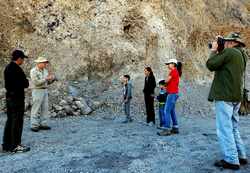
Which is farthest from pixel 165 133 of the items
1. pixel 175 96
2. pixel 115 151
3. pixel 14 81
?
pixel 14 81

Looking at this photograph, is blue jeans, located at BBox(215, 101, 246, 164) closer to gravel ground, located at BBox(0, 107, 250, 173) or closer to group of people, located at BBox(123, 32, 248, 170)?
group of people, located at BBox(123, 32, 248, 170)

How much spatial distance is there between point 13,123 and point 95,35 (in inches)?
394

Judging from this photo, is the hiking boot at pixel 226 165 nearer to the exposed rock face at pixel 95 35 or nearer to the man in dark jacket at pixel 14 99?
the man in dark jacket at pixel 14 99

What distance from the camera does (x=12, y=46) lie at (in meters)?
17.0

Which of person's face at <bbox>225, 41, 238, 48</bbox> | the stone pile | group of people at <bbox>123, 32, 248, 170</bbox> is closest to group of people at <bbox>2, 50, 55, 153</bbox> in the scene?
group of people at <bbox>123, 32, 248, 170</bbox>

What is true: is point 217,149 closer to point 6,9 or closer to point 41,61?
point 41,61

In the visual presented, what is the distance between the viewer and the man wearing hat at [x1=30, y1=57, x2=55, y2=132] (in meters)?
10.3

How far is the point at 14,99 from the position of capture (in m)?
7.86

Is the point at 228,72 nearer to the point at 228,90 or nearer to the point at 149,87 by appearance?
the point at 228,90

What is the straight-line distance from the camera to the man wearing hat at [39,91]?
33.7ft

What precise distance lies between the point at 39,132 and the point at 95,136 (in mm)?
1762

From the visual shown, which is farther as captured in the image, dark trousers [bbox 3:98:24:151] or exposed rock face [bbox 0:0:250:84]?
exposed rock face [bbox 0:0:250:84]

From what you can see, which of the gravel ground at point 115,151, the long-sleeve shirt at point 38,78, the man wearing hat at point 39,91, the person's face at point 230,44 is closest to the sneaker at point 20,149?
the gravel ground at point 115,151

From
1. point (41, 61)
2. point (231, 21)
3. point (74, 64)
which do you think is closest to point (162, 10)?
point (74, 64)
